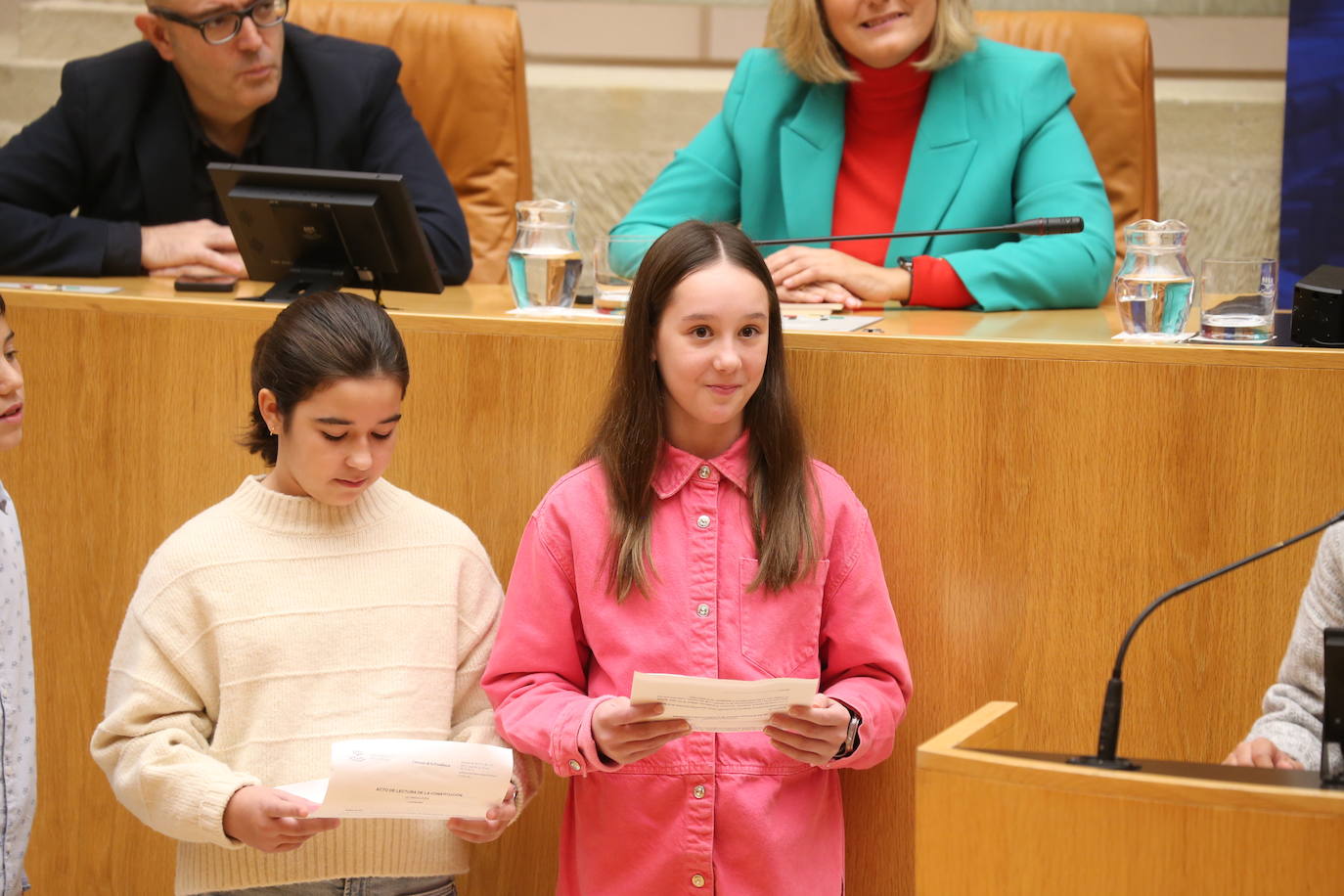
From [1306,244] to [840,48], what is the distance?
1.44 meters

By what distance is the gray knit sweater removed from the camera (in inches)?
67.1

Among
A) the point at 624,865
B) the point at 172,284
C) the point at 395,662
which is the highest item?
the point at 172,284

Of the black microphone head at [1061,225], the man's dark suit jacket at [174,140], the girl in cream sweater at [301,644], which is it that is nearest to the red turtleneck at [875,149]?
the black microphone head at [1061,225]

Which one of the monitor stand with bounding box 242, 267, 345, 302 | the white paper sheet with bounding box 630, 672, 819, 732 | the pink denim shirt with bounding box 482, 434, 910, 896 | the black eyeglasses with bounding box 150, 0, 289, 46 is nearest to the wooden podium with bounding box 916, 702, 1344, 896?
the white paper sheet with bounding box 630, 672, 819, 732

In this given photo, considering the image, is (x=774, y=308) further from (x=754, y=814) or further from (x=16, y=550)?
(x=16, y=550)

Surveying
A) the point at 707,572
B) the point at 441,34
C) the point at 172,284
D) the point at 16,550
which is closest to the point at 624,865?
the point at 707,572

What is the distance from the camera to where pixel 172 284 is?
263 cm

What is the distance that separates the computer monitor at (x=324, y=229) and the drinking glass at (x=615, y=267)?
10.6 inches

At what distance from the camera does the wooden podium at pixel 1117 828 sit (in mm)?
1229

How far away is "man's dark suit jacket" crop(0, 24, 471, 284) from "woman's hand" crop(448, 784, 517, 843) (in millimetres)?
1339

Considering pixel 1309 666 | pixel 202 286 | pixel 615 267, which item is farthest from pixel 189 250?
pixel 1309 666

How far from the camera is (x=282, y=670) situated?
191cm

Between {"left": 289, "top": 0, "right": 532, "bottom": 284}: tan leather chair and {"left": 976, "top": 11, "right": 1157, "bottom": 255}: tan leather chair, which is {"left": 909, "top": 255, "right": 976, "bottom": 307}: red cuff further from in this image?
{"left": 289, "top": 0, "right": 532, "bottom": 284}: tan leather chair

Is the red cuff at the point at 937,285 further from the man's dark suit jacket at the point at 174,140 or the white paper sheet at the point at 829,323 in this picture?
the man's dark suit jacket at the point at 174,140
